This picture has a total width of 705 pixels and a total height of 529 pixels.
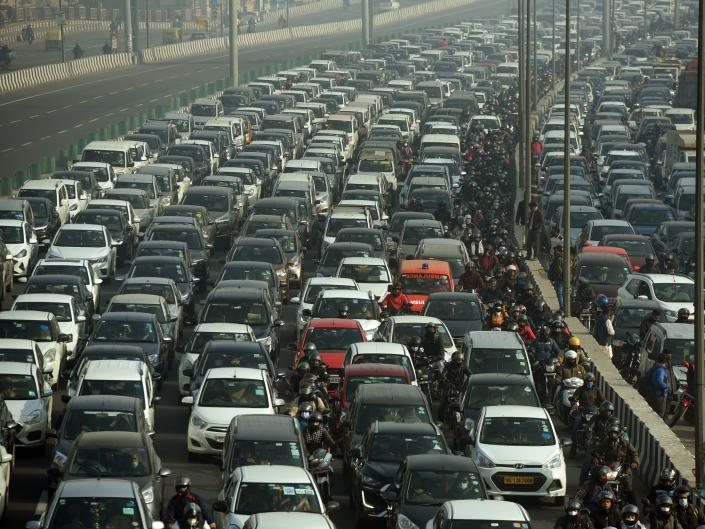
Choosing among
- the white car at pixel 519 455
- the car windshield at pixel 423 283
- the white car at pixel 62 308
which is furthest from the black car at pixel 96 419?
the car windshield at pixel 423 283

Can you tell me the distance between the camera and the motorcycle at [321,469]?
76.5 feet

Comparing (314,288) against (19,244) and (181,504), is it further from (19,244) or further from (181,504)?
(181,504)

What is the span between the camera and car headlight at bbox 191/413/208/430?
26.4 m

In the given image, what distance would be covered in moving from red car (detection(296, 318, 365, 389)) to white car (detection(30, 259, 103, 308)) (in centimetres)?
642

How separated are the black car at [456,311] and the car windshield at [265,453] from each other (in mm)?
10640

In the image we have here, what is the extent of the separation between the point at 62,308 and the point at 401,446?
10858mm

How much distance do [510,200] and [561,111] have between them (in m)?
25.4

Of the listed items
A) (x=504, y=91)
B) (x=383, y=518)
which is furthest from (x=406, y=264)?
(x=504, y=91)

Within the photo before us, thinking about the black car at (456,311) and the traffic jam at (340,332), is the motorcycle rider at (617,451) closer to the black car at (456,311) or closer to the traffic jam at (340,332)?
the traffic jam at (340,332)

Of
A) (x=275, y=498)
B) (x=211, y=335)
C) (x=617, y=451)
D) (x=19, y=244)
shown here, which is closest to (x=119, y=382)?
(x=211, y=335)

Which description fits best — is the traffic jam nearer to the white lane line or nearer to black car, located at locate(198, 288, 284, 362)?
black car, located at locate(198, 288, 284, 362)

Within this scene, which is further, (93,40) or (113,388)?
(93,40)

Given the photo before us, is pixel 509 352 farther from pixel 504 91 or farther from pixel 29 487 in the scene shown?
pixel 504 91

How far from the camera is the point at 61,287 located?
35250mm
